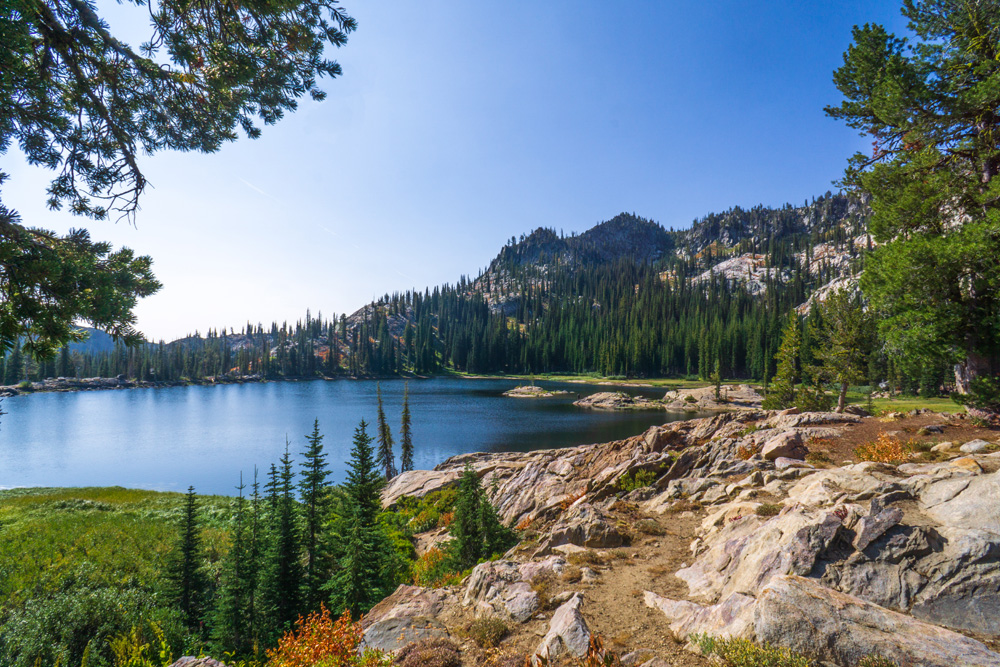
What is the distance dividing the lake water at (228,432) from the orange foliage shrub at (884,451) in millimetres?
39450

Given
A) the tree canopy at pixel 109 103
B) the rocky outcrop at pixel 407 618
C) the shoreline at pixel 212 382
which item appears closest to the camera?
the tree canopy at pixel 109 103

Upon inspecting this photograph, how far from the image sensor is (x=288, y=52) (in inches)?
239

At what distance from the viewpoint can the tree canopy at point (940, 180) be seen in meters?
12.1

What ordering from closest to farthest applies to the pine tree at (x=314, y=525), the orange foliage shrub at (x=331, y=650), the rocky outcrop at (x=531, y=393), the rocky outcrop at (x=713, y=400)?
the orange foliage shrub at (x=331, y=650)
the pine tree at (x=314, y=525)
the rocky outcrop at (x=713, y=400)
the rocky outcrop at (x=531, y=393)

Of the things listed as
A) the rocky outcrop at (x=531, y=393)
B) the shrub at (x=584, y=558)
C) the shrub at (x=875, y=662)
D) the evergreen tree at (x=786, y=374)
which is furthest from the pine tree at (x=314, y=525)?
the rocky outcrop at (x=531, y=393)

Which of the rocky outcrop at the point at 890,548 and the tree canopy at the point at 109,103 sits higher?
the tree canopy at the point at 109,103

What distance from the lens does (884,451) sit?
1288 centimetres

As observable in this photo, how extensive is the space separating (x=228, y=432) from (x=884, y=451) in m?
77.1

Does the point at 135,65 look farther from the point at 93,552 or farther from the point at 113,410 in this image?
the point at 113,410

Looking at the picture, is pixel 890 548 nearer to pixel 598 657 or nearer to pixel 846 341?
pixel 598 657

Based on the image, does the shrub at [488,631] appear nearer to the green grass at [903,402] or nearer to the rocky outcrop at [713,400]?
the green grass at [903,402]

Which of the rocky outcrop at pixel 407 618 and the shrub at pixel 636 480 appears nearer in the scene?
the rocky outcrop at pixel 407 618

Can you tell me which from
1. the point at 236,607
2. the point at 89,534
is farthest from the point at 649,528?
the point at 89,534

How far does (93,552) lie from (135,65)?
103 ft
